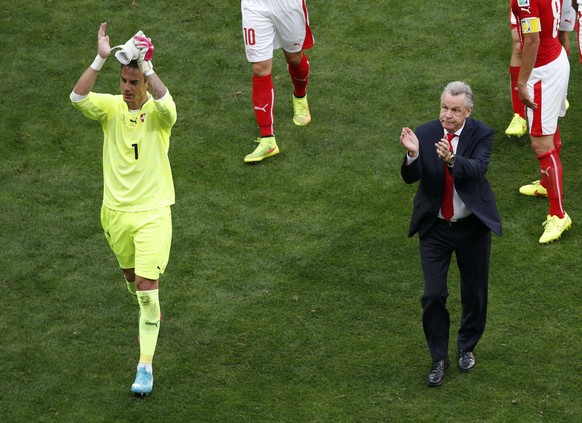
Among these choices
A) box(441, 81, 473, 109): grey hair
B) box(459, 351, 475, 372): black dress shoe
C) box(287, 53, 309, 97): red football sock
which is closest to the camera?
box(441, 81, 473, 109): grey hair

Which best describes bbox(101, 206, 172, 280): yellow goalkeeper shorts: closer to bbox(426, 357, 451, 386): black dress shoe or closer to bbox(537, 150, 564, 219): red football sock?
bbox(426, 357, 451, 386): black dress shoe

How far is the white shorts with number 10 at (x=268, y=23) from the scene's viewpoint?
10766 mm

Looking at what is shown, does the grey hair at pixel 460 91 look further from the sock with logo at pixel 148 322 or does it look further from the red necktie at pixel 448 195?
the sock with logo at pixel 148 322

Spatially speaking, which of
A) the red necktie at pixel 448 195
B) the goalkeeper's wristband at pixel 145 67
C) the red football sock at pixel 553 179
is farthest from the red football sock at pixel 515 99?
the goalkeeper's wristband at pixel 145 67

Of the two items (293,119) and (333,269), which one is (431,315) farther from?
(293,119)

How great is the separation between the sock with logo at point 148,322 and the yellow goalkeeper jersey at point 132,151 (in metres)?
0.61

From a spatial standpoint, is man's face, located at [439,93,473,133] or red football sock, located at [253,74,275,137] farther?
red football sock, located at [253,74,275,137]

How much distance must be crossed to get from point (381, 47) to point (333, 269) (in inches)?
164

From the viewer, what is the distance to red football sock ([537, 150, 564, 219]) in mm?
9414

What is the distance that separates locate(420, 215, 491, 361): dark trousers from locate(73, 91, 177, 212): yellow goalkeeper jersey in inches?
74.9

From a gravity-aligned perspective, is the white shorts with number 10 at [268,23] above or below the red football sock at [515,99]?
above

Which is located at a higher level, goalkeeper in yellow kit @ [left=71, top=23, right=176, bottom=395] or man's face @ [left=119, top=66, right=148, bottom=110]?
man's face @ [left=119, top=66, right=148, bottom=110]

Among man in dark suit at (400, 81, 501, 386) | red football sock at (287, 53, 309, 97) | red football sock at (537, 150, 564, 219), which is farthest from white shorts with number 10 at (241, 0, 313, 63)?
man in dark suit at (400, 81, 501, 386)

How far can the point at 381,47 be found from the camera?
12.6 meters
